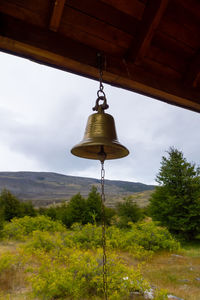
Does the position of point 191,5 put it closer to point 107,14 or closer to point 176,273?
point 107,14

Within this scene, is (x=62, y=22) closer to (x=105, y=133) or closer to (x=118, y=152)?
(x=105, y=133)

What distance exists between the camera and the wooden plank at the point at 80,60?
1.41 metres

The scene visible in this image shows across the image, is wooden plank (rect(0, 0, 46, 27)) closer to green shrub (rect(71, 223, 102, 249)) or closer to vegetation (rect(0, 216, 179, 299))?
vegetation (rect(0, 216, 179, 299))

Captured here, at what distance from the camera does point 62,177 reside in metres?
125

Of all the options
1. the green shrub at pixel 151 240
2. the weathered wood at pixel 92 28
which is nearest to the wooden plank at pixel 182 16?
the weathered wood at pixel 92 28

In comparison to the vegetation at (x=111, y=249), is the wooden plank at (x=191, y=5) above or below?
above

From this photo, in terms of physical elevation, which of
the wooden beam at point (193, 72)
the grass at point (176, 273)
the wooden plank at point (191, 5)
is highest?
the wooden plank at point (191, 5)

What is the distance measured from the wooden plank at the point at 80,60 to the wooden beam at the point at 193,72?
0.07 metres

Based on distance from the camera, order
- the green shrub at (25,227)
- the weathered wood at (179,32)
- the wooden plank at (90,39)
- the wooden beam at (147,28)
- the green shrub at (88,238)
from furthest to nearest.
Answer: the green shrub at (25,227) < the green shrub at (88,238) < the weathered wood at (179,32) < the wooden plank at (90,39) < the wooden beam at (147,28)

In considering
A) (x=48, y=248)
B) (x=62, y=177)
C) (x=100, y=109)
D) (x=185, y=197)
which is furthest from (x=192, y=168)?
(x=62, y=177)

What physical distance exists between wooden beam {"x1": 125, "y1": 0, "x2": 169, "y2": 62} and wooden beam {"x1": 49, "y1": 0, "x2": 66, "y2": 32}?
2.21 feet

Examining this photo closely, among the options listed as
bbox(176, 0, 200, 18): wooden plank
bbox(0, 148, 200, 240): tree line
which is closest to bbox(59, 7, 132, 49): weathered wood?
bbox(176, 0, 200, 18): wooden plank

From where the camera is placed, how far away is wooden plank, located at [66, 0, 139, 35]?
5.10 ft

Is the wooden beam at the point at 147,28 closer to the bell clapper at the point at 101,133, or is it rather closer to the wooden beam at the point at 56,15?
the bell clapper at the point at 101,133
